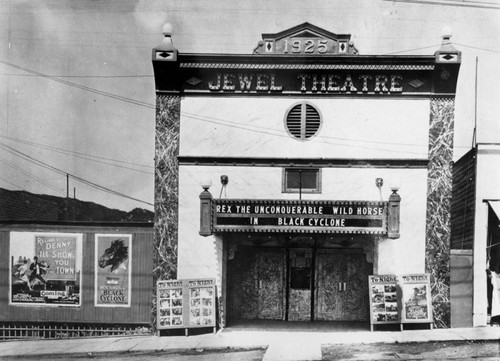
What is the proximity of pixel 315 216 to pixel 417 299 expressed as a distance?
3.52 metres

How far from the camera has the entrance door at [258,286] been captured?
1631cm

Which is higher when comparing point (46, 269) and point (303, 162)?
point (303, 162)

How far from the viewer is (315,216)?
14633 mm

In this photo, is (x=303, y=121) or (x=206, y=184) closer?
(x=206, y=184)

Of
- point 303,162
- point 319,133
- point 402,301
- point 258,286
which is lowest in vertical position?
point 402,301

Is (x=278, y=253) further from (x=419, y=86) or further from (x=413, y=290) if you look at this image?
(x=419, y=86)

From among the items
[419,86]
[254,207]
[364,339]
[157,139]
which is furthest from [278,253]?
[419,86]

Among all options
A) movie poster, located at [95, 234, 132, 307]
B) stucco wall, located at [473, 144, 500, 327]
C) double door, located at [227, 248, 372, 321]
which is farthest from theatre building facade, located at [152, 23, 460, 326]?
movie poster, located at [95, 234, 132, 307]

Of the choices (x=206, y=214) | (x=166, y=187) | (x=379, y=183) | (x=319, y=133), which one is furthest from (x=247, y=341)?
(x=319, y=133)

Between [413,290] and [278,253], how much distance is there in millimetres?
3839

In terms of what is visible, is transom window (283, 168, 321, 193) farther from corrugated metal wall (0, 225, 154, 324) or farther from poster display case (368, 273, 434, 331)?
corrugated metal wall (0, 225, 154, 324)

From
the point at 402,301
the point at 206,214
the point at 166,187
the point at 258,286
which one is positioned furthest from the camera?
the point at 258,286

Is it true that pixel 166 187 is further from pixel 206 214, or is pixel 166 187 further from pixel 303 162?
pixel 303 162

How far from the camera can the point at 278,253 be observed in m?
16.3
